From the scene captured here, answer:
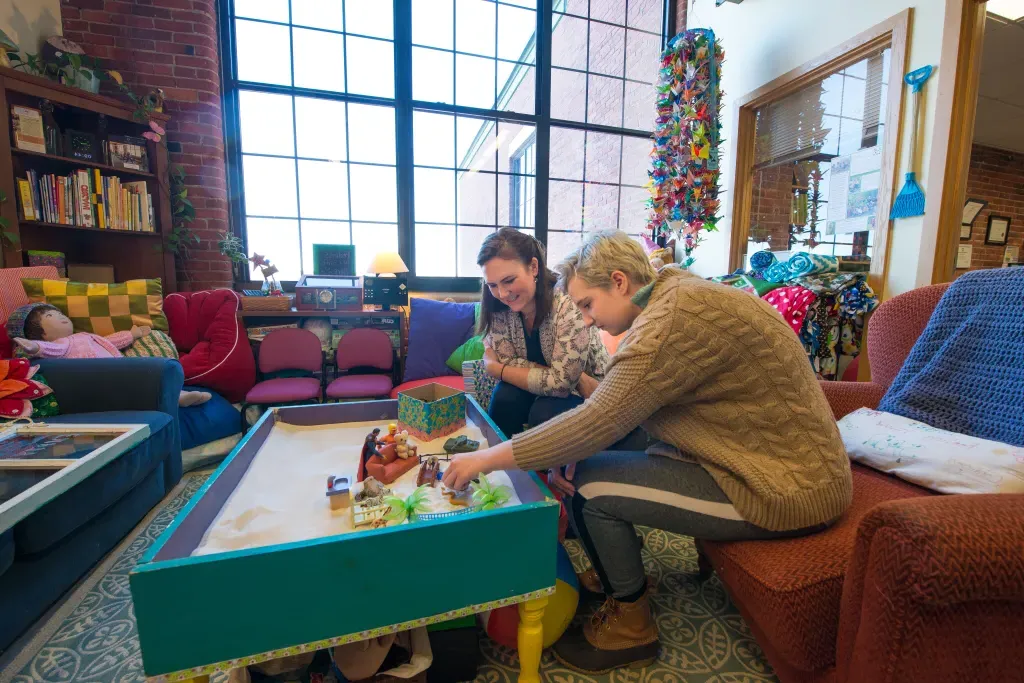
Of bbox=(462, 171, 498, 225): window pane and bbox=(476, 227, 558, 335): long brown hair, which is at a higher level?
bbox=(462, 171, 498, 225): window pane

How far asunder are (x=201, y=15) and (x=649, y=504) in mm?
3781

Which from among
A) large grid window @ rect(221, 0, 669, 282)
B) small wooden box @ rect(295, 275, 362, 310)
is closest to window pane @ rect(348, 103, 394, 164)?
large grid window @ rect(221, 0, 669, 282)

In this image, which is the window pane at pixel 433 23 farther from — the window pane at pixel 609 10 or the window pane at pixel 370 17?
the window pane at pixel 609 10

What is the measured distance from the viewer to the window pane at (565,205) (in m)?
3.85

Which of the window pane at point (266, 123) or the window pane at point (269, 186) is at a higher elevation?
the window pane at point (266, 123)

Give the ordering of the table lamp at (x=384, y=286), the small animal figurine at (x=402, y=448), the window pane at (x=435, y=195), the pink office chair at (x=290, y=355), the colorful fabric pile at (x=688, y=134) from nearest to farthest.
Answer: the small animal figurine at (x=402, y=448) < the pink office chair at (x=290, y=355) < the table lamp at (x=384, y=286) < the colorful fabric pile at (x=688, y=134) < the window pane at (x=435, y=195)

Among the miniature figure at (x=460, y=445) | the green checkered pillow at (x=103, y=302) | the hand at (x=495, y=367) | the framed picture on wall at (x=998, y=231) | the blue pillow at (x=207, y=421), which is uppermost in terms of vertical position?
the framed picture on wall at (x=998, y=231)

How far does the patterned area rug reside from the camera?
3.44ft

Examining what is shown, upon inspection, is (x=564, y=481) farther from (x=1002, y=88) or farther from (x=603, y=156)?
(x=1002, y=88)

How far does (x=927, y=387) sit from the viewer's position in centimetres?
128

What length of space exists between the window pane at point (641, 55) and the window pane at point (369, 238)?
2.55m

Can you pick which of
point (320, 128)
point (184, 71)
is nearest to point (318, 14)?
point (320, 128)

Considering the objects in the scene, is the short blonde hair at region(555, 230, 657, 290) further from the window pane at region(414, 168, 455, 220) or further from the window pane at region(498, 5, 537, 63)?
the window pane at region(498, 5, 537, 63)

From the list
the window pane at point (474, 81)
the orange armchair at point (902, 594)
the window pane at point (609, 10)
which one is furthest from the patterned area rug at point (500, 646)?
the window pane at point (609, 10)
